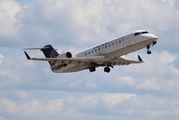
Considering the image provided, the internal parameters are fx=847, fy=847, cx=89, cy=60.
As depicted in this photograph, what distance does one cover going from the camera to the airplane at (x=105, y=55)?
89.9m

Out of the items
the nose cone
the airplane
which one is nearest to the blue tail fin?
the airplane

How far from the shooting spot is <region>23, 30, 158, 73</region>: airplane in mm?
Answer: 89938

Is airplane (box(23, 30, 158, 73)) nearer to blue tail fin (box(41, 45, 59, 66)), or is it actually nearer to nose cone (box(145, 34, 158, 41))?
nose cone (box(145, 34, 158, 41))

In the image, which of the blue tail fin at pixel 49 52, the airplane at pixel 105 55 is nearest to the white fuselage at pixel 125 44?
the airplane at pixel 105 55

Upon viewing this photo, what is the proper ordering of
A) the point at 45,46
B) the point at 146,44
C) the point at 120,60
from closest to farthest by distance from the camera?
the point at 146,44 → the point at 120,60 → the point at 45,46

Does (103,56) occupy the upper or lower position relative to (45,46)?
lower

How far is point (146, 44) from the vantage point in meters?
89.6

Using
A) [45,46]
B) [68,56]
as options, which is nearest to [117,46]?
[68,56]

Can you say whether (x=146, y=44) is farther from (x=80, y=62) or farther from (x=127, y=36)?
(x=80, y=62)

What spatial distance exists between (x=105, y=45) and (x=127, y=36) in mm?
3161

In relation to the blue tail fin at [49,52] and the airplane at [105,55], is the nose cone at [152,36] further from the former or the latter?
the blue tail fin at [49,52]

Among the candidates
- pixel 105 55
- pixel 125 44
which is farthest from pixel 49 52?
pixel 125 44

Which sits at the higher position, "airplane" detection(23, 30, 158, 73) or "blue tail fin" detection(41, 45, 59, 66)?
"blue tail fin" detection(41, 45, 59, 66)

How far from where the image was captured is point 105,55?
92375 mm
